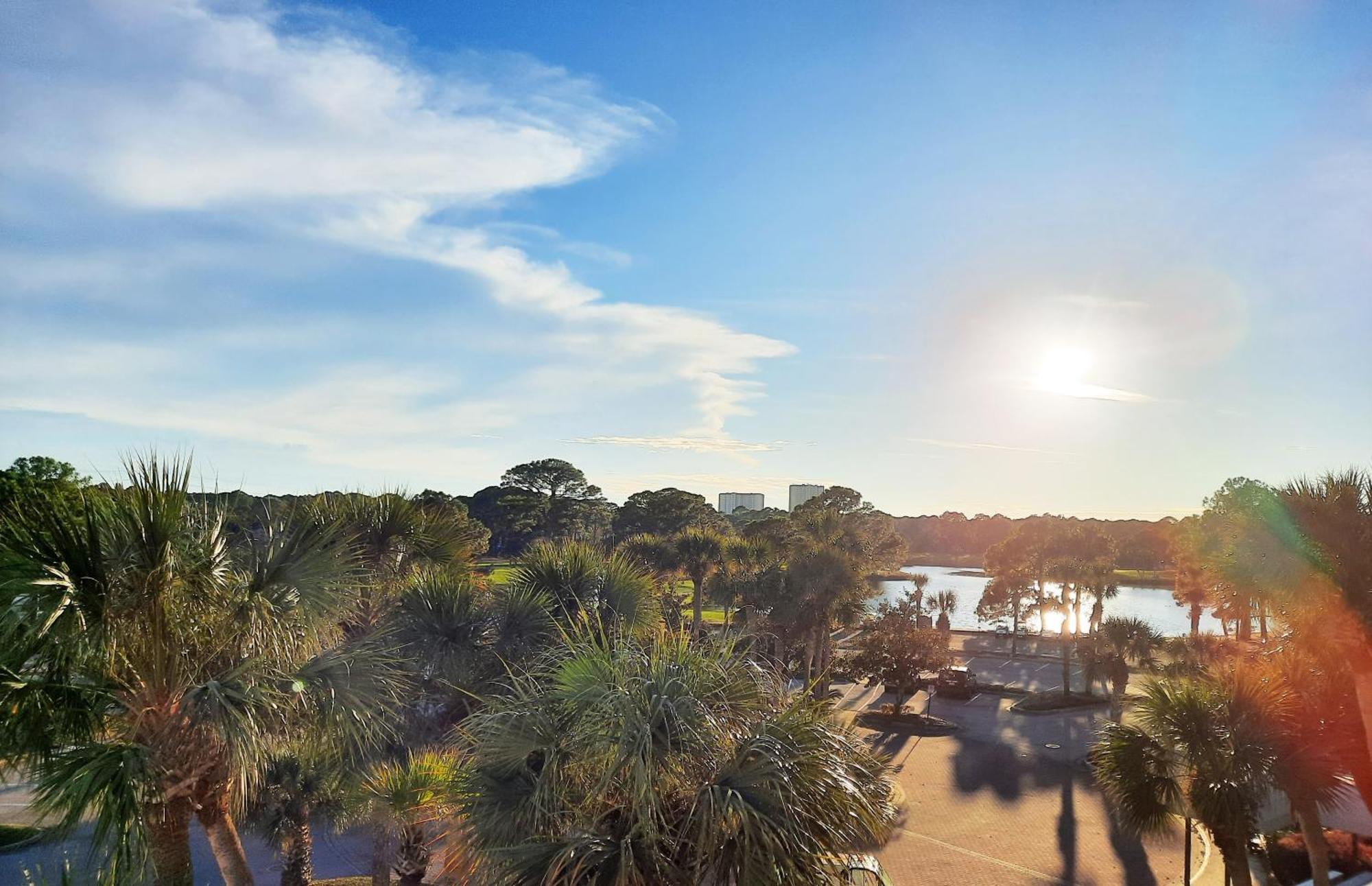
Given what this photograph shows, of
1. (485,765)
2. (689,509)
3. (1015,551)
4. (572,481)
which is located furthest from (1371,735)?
(572,481)

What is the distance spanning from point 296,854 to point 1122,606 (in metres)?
74.7

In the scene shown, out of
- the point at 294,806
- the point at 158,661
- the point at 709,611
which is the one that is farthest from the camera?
the point at 709,611

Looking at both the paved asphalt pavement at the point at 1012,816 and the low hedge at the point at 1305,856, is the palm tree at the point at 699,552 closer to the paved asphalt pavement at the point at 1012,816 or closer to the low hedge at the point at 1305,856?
the paved asphalt pavement at the point at 1012,816

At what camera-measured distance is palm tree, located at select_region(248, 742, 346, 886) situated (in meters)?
11.5

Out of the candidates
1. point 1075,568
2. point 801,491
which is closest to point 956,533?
point 801,491

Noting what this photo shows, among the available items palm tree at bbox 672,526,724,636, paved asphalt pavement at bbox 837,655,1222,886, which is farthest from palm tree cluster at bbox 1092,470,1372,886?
palm tree at bbox 672,526,724,636

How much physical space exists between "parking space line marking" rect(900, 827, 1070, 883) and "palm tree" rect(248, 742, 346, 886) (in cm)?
1157

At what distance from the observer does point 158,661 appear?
6293mm

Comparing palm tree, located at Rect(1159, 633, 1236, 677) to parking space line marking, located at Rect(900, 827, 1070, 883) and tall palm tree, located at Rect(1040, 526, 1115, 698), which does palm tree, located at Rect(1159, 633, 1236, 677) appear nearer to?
tall palm tree, located at Rect(1040, 526, 1115, 698)

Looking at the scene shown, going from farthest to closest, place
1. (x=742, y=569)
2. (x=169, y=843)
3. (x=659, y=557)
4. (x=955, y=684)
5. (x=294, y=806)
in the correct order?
(x=659, y=557), (x=742, y=569), (x=955, y=684), (x=294, y=806), (x=169, y=843)

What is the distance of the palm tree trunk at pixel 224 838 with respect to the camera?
7098 millimetres

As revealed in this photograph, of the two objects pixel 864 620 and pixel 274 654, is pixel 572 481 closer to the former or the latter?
pixel 864 620

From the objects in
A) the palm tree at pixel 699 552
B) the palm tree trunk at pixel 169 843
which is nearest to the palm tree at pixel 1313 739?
the palm tree trunk at pixel 169 843

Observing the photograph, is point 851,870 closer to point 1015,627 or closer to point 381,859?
point 381,859
